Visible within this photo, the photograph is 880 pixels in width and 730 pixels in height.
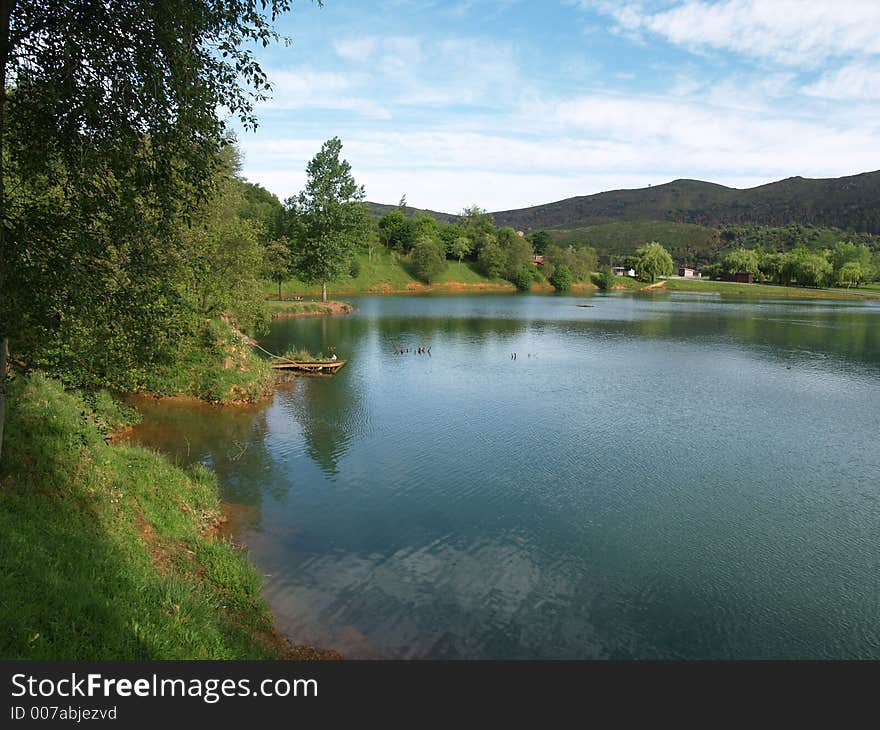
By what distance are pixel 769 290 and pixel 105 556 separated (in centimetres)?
19049

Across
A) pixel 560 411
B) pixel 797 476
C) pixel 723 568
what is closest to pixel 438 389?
pixel 560 411

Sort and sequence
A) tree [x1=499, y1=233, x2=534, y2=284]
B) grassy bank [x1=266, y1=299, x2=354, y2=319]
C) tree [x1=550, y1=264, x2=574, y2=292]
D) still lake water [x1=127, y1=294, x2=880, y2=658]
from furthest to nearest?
1. tree [x1=550, y1=264, x2=574, y2=292]
2. tree [x1=499, y1=233, x2=534, y2=284]
3. grassy bank [x1=266, y1=299, x2=354, y2=319]
4. still lake water [x1=127, y1=294, x2=880, y2=658]

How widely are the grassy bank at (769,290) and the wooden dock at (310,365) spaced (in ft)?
510

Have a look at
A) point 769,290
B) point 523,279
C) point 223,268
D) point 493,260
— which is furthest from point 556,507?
point 769,290

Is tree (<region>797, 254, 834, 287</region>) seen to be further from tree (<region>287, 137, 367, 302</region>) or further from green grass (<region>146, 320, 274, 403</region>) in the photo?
green grass (<region>146, 320, 274, 403</region>)

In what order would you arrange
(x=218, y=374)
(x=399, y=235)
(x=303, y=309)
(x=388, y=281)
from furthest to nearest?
(x=399, y=235)
(x=388, y=281)
(x=303, y=309)
(x=218, y=374)

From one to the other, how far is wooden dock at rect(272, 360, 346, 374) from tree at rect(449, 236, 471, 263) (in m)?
114

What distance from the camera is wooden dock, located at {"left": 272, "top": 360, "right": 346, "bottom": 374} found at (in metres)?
43.8

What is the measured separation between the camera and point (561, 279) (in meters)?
158

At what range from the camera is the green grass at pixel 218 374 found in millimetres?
34281

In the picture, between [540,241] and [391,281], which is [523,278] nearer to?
[391,281]

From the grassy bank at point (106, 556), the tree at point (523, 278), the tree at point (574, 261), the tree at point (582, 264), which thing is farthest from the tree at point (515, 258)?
the grassy bank at point (106, 556)

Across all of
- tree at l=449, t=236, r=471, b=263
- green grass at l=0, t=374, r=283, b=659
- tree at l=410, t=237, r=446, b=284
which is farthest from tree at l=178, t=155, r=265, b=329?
tree at l=449, t=236, r=471, b=263

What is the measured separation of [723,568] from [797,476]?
10.9 metres
